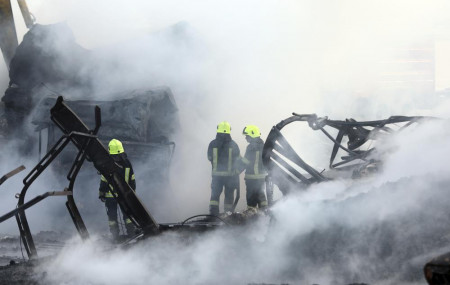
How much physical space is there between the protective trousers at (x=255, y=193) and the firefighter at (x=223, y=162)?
0.36m

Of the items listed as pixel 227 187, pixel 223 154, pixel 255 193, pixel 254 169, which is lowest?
pixel 255 193

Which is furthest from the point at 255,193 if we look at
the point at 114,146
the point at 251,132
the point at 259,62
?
the point at 259,62

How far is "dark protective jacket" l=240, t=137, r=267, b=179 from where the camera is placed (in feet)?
29.1

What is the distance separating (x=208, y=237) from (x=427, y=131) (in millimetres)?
2672

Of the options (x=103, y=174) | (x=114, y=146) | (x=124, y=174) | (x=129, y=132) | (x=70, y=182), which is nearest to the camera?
(x=70, y=182)

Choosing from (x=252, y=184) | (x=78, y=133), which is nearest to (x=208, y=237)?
(x=78, y=133)

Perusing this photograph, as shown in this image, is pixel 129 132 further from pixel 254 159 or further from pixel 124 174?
pixel 254 159

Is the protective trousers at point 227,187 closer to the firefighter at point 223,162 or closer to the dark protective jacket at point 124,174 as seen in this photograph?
the firefighter at point 223,162

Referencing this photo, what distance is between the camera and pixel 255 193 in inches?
352

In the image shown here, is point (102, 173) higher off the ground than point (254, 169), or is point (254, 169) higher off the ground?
point (102, 173)

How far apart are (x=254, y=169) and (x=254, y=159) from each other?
0.17 meters

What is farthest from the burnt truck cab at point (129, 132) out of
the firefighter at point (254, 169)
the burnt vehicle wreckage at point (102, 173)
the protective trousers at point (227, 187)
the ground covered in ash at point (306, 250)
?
the ground covered in ash at point (306, 250)

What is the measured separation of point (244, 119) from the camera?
14.8 m

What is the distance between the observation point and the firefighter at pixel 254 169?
29.1ft
